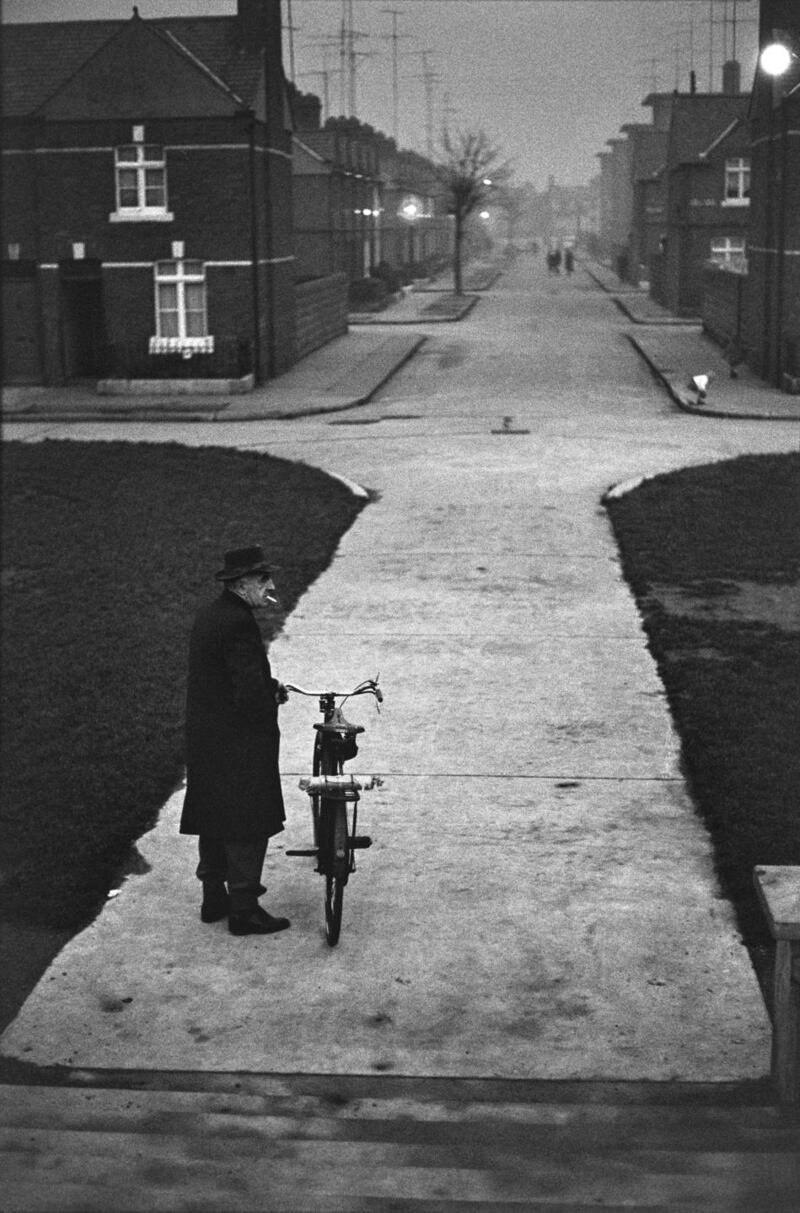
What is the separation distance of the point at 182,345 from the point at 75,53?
761cm

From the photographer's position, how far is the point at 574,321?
55312 mm

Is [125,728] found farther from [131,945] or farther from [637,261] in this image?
[637,261]

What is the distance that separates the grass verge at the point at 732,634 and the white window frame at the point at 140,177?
16.9 meters

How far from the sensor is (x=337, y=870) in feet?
25.8

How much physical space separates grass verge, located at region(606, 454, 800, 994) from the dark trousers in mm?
2367

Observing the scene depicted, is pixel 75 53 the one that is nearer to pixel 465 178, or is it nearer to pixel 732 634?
pixel 732 634

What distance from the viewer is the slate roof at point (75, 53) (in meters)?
36.3

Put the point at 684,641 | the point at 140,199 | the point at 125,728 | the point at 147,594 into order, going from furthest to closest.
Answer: the point at 140,199 → the point at 147,594 → the point at 684,641 → the point at 125,728

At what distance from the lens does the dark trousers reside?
26.9ft

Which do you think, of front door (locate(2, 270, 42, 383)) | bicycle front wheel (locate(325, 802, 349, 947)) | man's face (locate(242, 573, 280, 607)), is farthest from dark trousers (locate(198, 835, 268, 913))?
front door (locate(2, 270, 42, 383))

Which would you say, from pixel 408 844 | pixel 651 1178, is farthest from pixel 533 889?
pixel 651 1178

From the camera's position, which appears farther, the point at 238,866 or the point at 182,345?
the point at 182,345

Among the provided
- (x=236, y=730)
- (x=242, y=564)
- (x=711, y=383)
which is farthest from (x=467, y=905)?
(x=711, y=383)

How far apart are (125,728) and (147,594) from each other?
14.6ft
